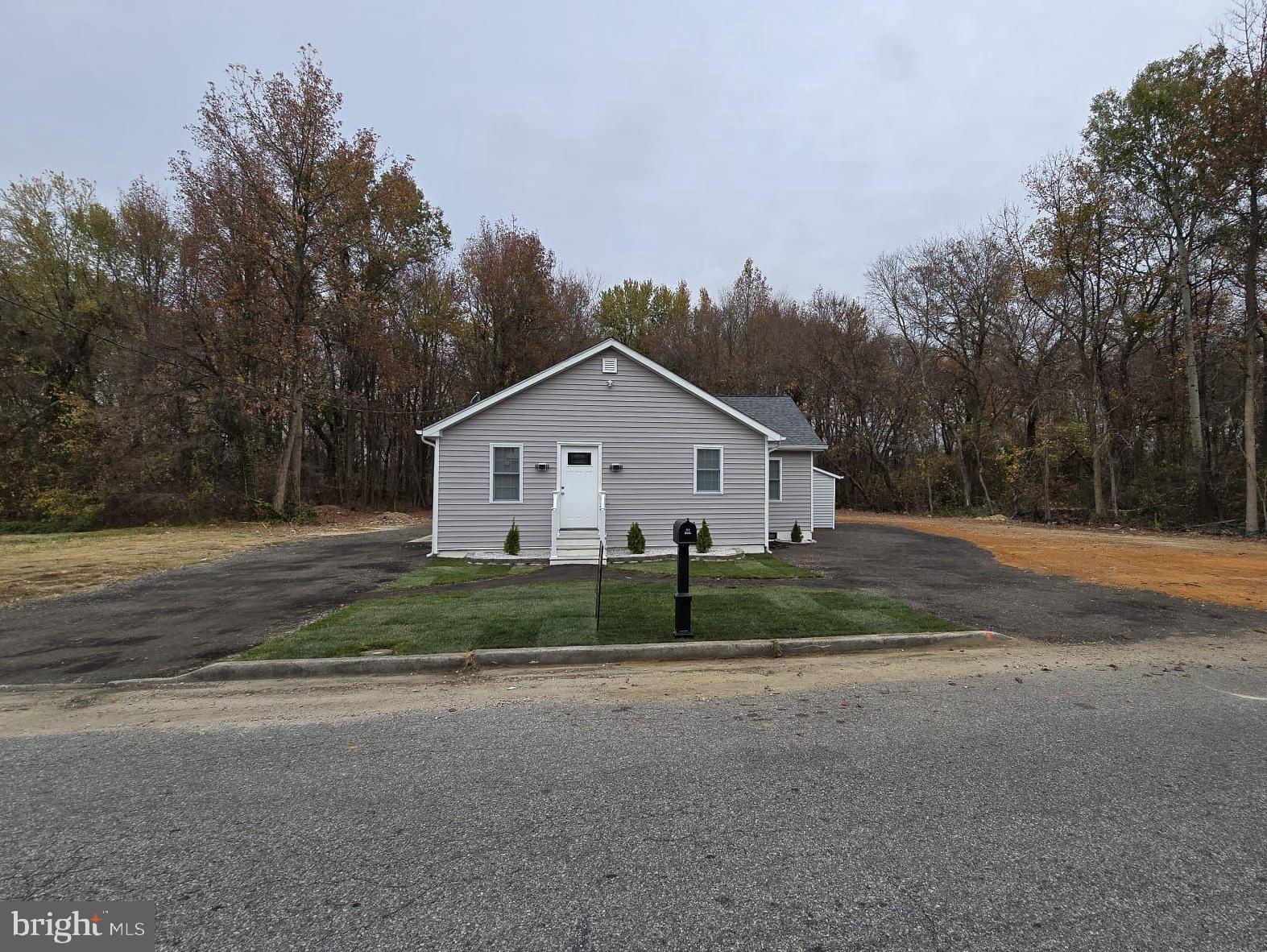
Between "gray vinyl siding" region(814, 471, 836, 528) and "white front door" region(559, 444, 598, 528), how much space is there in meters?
9.30

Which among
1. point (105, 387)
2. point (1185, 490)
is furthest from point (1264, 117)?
point (105, 387)

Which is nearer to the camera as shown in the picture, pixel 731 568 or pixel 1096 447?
pixel 731 568

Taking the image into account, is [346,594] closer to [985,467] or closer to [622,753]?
[622,753]

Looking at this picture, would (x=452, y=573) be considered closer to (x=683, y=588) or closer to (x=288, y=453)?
(x=683, y=588)

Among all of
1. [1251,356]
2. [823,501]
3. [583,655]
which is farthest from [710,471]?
[1251,356]

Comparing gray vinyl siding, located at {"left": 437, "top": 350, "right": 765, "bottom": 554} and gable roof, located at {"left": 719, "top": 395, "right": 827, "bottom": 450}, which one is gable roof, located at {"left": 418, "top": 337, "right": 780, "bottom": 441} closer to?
gray vinyl siding, located at {"left": 437, "top": 350, "right": 765, "bottom": 554}

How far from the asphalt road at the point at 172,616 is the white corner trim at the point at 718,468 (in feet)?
20.1

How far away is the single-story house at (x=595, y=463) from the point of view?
484 inches

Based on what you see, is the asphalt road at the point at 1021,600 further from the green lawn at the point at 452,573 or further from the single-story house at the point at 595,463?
the green lawn at the point at 452,573

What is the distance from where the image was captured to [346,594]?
836 cm

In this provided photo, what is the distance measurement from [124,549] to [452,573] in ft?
31.3

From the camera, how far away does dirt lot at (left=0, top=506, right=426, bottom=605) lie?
30.9 feet

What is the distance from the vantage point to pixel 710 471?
43.6ft

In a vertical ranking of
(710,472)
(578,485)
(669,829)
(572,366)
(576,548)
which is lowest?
(669,829)
